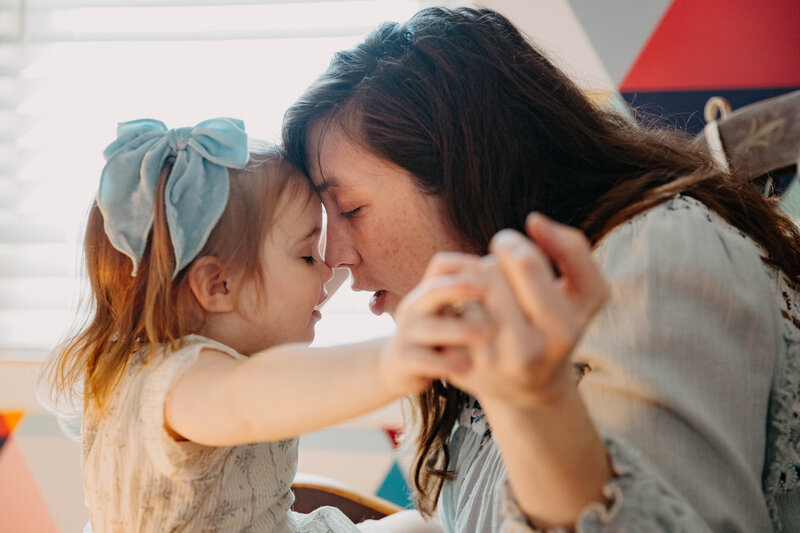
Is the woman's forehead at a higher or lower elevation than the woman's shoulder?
lower

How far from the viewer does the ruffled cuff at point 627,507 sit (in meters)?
0.52

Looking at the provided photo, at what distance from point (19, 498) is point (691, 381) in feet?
7.20

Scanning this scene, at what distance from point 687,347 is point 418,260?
492 millimetres

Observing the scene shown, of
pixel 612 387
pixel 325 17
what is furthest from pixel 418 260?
pixel 325 17

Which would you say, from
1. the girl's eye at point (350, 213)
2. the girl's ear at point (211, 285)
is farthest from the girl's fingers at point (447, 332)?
the girl's eye at point (350, 213)

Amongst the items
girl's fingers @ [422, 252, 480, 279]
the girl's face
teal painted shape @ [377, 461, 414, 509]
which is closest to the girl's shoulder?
the girl's face

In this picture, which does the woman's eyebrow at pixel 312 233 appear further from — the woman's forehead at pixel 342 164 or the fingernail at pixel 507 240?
the fingernail at pixel 507 240

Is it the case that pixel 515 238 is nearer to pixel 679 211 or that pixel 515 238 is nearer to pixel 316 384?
pixel 316 384

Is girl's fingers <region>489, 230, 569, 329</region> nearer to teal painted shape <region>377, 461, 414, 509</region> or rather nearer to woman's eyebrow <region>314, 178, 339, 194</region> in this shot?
woman's eyebrow <region>314, 178, 339, 194</region>

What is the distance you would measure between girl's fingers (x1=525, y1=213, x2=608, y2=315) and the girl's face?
1.93ft

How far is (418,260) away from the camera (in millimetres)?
1100

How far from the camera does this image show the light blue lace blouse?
1.87 feet

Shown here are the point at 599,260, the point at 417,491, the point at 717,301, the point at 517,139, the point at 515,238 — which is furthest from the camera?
the point at 417,491

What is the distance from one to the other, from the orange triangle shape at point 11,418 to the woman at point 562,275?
1550mm
